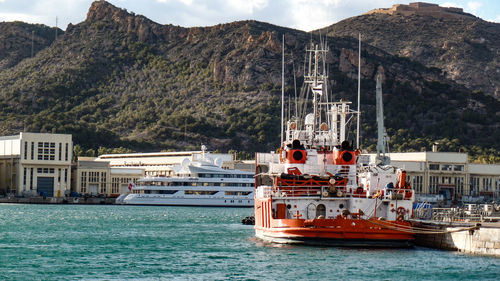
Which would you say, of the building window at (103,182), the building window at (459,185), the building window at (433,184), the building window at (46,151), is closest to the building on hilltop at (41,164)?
the building window at (46,151)

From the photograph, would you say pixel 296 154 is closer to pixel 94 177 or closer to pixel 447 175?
pixel 447 175

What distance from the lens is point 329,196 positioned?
198 feet

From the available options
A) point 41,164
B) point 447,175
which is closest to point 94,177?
point 41,164

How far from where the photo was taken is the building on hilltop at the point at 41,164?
174 meters

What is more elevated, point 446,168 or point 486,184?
point 446,168

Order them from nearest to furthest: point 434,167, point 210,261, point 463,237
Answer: point 463,237, point 210,261, point 434,167

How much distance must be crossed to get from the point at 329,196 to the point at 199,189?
10939cm

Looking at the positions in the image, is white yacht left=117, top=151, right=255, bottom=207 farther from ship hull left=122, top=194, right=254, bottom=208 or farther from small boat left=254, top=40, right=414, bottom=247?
small boat left=254, top=40, right=414, bottom=247

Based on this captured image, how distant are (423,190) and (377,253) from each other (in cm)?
11480

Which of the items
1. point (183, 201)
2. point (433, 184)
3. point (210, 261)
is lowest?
point (210, 261)

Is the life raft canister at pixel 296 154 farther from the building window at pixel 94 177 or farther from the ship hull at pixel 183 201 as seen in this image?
the building window at pixel 94 177

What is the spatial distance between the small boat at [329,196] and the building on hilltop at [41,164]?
111 metres

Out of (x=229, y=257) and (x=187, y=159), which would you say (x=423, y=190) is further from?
(x=229, y=257)

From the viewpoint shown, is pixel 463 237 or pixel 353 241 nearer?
pixel 463 237
